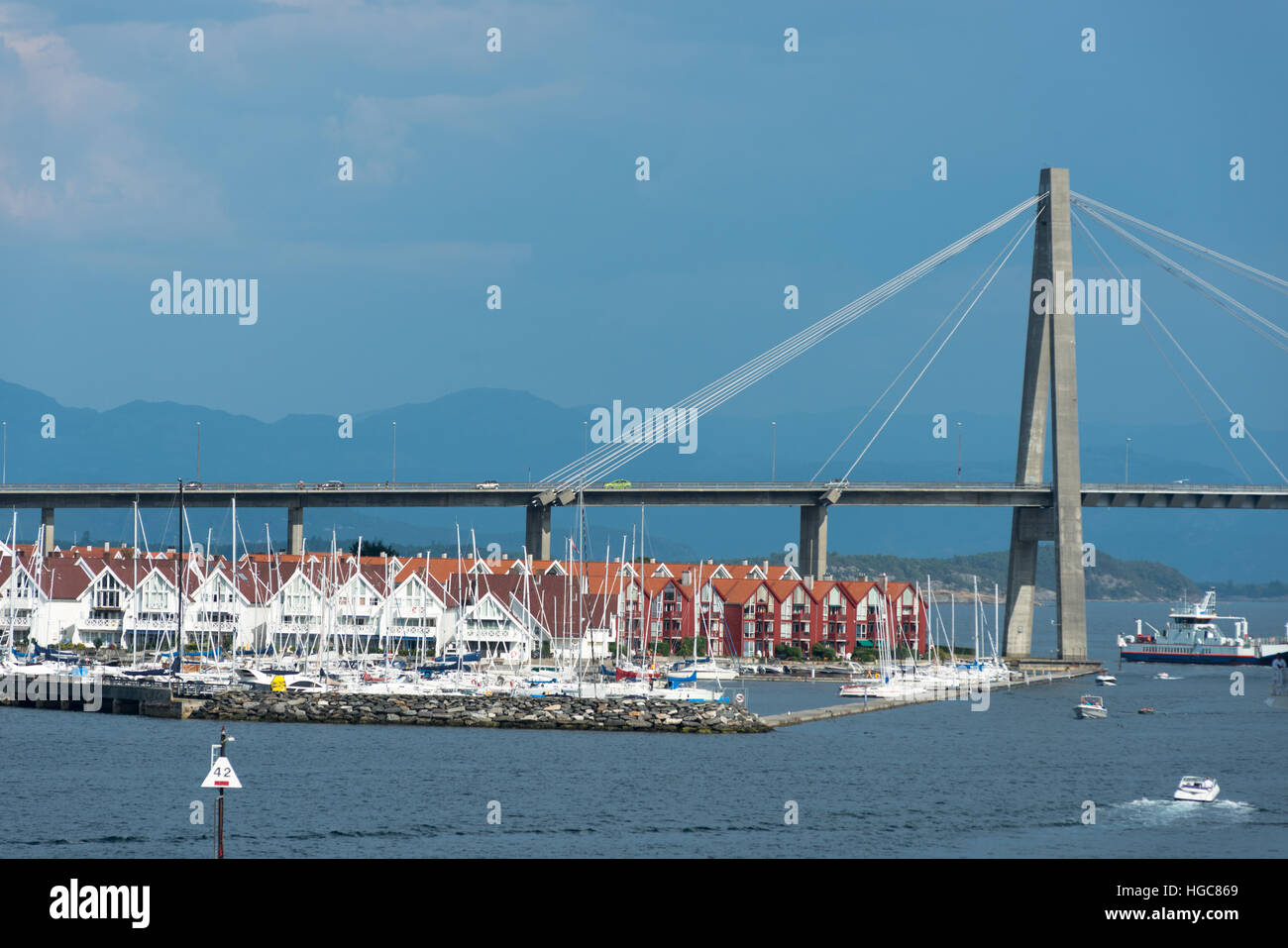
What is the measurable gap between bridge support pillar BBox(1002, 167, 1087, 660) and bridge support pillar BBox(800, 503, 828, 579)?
12.1 meters

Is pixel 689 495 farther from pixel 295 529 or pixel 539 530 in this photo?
pixel 295 529

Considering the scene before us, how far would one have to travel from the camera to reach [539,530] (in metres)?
106

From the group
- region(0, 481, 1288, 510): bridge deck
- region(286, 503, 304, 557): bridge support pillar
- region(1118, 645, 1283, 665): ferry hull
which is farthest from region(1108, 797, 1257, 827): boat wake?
region(286, 503, 304, 557): bridge support pillar

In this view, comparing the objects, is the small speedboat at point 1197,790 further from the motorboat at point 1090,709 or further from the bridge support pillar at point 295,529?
the bridge support pillar at point 295,529

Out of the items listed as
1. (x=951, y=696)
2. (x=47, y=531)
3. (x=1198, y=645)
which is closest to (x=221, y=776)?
(x=951, y=696)

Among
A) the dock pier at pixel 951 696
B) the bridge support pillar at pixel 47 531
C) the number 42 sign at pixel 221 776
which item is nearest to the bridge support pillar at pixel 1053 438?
the dock pier at pixel 951 696

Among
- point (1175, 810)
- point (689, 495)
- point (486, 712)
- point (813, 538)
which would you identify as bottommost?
point (1175, 810)

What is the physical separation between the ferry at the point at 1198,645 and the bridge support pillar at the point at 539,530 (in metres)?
37.1

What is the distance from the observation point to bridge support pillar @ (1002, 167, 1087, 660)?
8762 cm

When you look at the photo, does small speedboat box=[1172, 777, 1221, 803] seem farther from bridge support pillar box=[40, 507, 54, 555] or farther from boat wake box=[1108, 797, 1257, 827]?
bridge support pillar box=[40, 507, 54, 555]

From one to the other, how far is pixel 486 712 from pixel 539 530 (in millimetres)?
48395

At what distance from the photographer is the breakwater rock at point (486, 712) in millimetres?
56125
